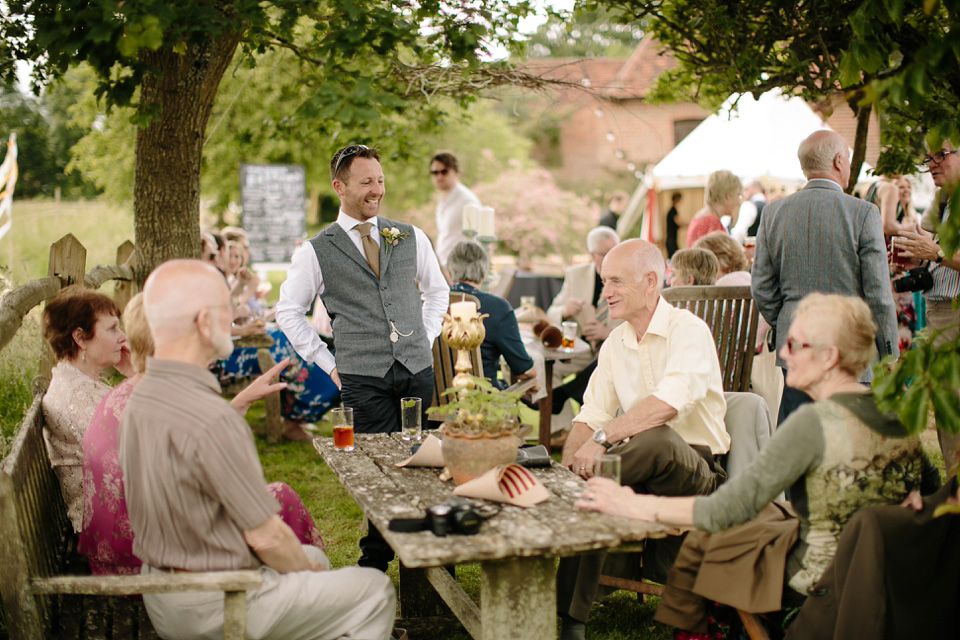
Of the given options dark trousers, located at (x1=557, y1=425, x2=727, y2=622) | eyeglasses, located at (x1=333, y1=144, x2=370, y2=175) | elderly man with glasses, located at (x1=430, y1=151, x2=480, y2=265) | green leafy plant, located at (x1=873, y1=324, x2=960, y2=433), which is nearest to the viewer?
green leafy plant, located at (x1=873, y1=324, x2=960, y2=433)

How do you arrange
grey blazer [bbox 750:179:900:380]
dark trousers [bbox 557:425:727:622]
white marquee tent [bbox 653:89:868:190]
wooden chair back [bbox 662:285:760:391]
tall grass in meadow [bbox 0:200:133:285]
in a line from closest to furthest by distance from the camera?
dark trousers [bbox 557:425:727:622]
grey blazer [bbox 750:179:900:380]
wooden chair back [bbox 662:285:760:391]
white marquee tent [bbox 653:89:868:190]
tall grass in meadow [bbox 0:200:133:285]

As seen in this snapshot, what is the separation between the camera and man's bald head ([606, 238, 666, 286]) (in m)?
3.22

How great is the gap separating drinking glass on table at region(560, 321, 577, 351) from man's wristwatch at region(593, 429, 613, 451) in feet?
8.49

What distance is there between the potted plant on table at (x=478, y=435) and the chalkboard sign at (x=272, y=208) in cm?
926

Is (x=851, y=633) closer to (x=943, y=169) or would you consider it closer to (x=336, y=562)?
(x=336, y=562)

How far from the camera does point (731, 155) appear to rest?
10.8m

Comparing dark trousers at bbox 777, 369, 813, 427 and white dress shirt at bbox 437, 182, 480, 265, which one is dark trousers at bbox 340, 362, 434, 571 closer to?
dark trousers at bbox 777, 369, 813, 427

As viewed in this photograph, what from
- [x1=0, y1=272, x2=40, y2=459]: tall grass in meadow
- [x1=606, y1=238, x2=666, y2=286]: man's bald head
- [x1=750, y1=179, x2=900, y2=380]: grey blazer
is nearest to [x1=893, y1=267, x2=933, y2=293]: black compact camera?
[x1=750, y1=179, x2=900, y2=380]: grey blazer

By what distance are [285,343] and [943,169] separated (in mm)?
4557

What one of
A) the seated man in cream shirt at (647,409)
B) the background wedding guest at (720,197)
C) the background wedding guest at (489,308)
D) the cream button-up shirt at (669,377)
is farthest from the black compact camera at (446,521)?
the background wedding guest at (720,197)

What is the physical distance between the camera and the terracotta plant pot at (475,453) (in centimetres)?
248

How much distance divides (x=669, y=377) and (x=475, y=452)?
92cm

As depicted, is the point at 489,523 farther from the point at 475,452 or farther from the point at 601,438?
the point at 601,438

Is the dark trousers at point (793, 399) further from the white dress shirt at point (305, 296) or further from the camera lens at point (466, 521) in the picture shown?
the camera lens at point (466, 521)
